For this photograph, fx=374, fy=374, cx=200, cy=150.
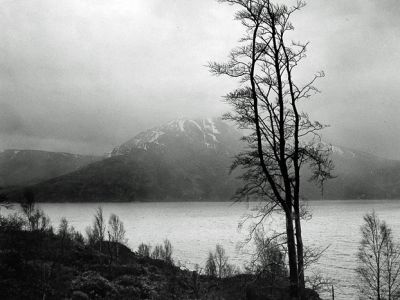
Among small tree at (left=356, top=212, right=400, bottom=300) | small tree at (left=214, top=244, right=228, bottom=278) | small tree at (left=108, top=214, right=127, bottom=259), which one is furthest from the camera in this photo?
small tree at (left=108, top=214, right=127, bottom=259)

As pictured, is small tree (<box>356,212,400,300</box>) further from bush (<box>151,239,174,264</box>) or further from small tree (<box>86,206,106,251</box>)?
small tree (<box>86,206,106,251</box>)

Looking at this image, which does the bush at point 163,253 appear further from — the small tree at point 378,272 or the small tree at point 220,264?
the small tree at point 378,272

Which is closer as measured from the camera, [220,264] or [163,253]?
[220,264]

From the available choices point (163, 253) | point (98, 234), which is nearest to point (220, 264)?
point (163, 253)

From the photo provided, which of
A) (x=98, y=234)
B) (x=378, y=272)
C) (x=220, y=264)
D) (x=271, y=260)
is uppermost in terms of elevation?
(x=271, y=260)

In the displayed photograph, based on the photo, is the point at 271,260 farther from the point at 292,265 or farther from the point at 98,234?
the point at 98,234

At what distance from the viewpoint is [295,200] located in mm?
15297

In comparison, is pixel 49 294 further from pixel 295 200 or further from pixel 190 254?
pixel 190 254

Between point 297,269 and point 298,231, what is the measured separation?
1.49m

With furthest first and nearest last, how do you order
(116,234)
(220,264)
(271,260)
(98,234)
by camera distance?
(116,234), (98,234), (220,264), (271,260)

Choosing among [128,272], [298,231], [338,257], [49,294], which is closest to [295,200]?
[298,231]

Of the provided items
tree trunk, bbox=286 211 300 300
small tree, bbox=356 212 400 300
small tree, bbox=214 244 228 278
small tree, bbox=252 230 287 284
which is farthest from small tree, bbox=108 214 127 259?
tree trunk, bbox=286 211 300 300

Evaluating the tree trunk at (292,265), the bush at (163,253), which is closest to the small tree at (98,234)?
the bush at (163,253)

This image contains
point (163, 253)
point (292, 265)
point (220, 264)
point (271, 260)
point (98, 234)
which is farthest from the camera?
point (98, 234)
